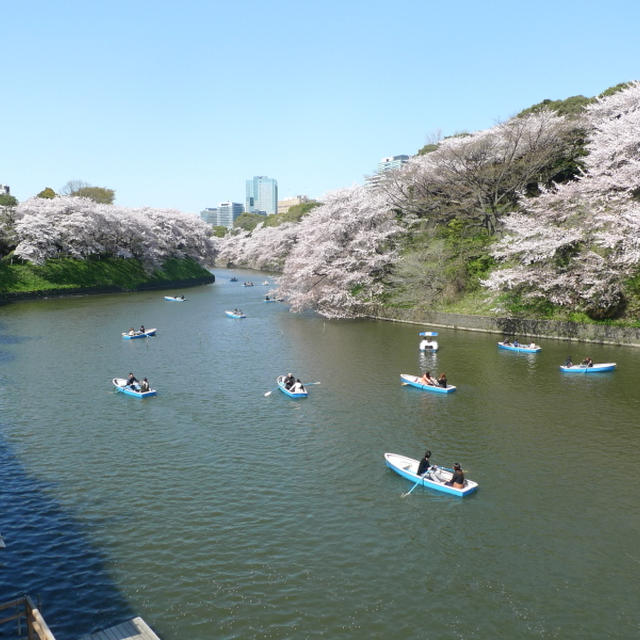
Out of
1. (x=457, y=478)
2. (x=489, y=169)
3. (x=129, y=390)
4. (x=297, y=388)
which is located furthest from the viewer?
(x=489, y=169)

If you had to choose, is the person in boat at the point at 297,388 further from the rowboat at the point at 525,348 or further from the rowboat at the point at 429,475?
the rowboat at the point at 525,348

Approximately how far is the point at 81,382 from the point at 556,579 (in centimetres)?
3192

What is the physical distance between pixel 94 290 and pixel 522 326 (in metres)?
70.3

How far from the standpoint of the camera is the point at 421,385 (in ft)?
116

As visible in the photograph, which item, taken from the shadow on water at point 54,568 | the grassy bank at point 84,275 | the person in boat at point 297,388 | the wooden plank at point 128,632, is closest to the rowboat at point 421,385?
the person in boat at point 297,388

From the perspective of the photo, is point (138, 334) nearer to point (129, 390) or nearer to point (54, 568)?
point (129, 390)

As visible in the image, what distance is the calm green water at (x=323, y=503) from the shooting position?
579 inches

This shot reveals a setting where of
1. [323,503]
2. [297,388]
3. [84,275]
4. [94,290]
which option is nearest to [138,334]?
[297,388]

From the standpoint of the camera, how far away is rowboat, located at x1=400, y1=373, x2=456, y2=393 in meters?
34.8

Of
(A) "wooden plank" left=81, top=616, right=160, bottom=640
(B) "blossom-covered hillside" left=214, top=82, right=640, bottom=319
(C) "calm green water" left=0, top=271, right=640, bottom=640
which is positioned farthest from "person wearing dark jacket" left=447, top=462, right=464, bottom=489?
(B) "blossom-covered hillside" left=214, top=82, right=640, bottom=319

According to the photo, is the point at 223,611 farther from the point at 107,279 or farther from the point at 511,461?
the point at 107,279

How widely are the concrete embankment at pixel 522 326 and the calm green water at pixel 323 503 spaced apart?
22.5 feet

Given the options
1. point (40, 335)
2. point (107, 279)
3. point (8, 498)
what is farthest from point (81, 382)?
point (107, 279)

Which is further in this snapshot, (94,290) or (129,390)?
(94,290)
